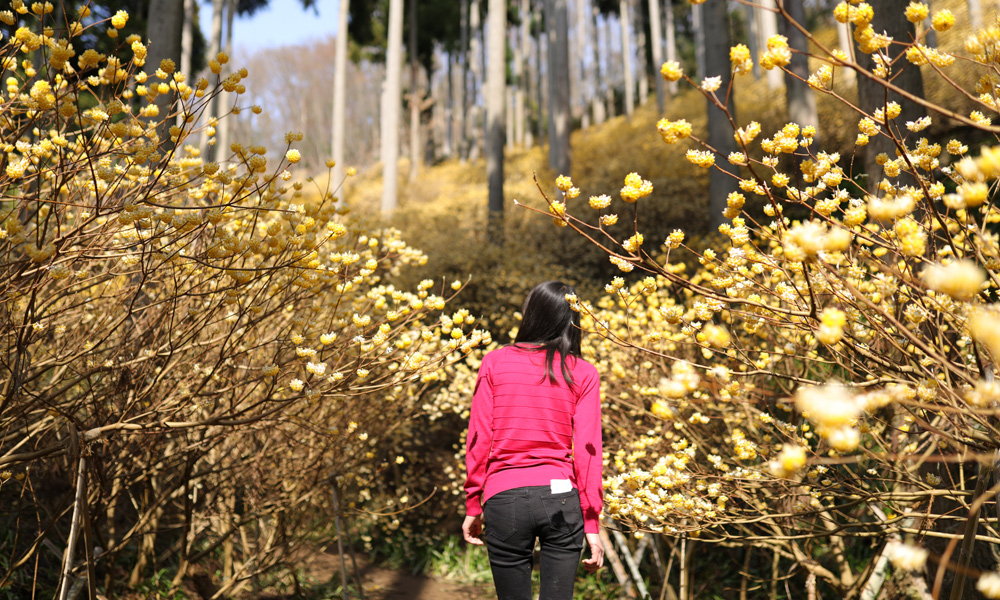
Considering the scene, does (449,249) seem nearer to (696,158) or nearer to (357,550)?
(357,550)

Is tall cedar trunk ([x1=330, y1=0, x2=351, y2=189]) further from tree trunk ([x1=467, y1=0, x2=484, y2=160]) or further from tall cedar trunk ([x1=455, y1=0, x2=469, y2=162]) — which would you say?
tall cedar trunk ([x1=455, y1=0, x2=469, y2=162])

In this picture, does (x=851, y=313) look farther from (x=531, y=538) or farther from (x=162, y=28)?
(x=162, y=28)

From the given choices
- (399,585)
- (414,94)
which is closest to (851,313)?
(399,585)

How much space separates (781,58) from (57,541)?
4.84 meters

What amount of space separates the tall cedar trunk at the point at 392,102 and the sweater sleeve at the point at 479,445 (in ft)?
33.0

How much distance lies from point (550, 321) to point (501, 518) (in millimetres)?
715

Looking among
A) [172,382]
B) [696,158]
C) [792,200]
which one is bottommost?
[172,382]

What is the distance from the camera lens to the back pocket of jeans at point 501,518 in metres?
1.99

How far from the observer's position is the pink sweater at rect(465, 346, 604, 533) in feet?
6.79

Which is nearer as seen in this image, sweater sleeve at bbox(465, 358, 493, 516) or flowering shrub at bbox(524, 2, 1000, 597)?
flowering shrub at bbox(524, 2, 1000, 597)

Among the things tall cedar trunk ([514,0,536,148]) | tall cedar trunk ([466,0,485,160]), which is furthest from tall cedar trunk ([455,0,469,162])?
tall cedar trunk ([514,0,536,148])

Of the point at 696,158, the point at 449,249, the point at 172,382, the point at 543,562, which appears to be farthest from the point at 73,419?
the point at 449,249

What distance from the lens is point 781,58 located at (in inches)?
54.4

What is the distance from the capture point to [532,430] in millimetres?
2090
